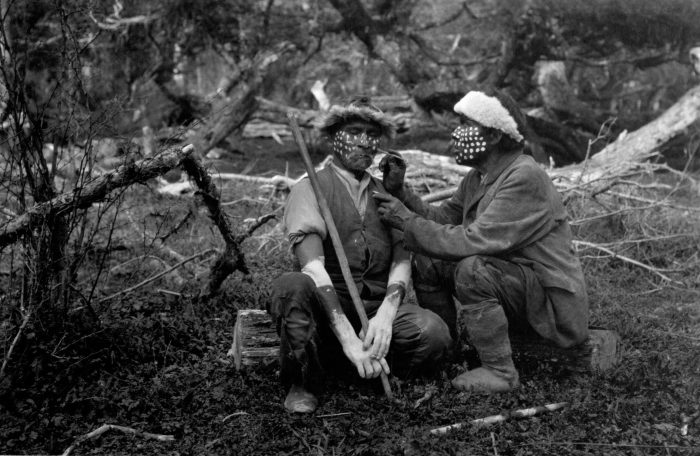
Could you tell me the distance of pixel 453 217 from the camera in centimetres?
486

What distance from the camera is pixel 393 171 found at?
4.48 meters

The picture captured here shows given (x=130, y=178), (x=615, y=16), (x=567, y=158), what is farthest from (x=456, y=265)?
(x=567, y=158)

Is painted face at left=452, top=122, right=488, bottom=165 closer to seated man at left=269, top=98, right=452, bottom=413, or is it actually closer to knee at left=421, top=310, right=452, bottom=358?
seated man at left=269, top=98, right=452, bottom=413

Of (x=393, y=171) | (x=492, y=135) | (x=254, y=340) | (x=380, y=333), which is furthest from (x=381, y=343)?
(x=492, y=135)

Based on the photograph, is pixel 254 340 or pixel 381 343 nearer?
pixel 381 343

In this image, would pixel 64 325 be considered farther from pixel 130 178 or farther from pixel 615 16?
pixel 615 16

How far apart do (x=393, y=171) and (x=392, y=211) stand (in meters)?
0.32

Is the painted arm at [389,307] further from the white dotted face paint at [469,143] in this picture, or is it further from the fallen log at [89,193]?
the fallen log at [89,193]

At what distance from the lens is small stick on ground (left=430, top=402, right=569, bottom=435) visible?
3713 mm

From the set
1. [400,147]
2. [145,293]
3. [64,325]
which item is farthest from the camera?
[400,147]

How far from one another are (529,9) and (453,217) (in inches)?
258

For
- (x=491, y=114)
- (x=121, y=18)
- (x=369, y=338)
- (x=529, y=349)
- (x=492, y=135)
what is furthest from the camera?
(x=121, y=18)

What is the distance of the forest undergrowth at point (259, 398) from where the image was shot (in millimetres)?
3666

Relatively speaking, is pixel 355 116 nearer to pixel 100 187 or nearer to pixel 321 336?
pixel 321 336
